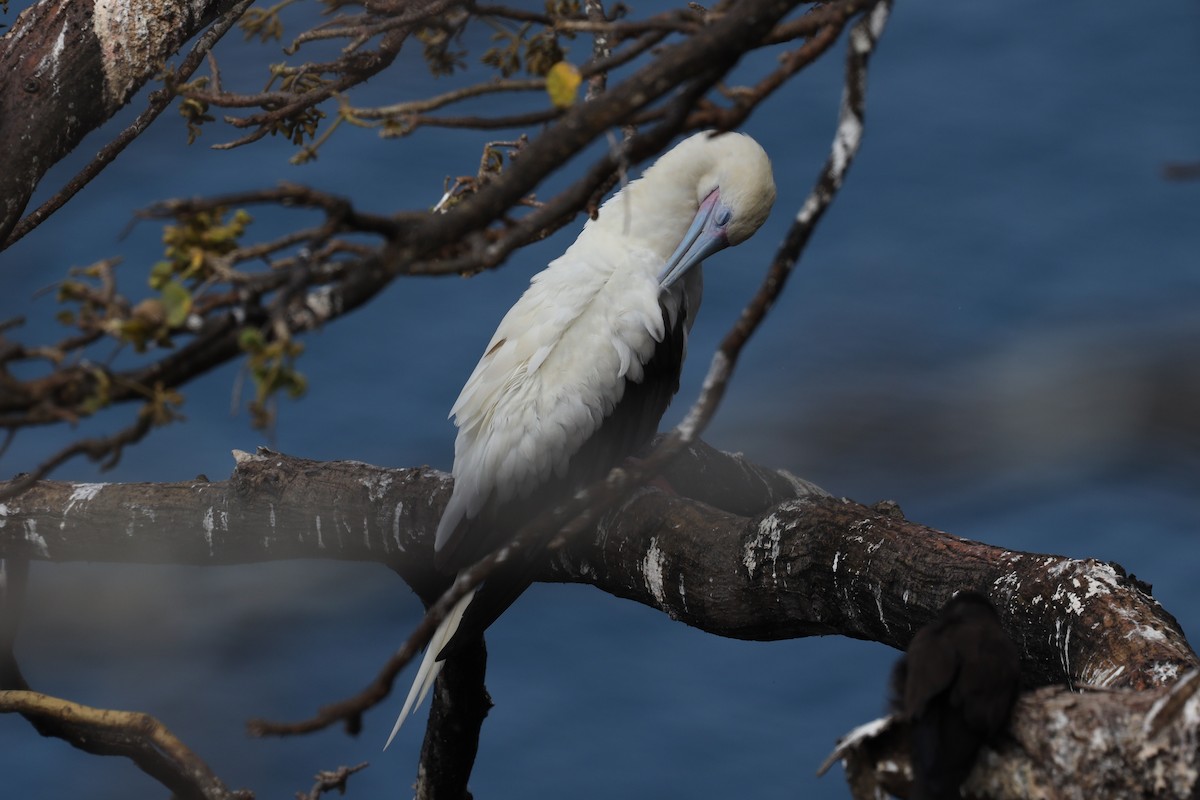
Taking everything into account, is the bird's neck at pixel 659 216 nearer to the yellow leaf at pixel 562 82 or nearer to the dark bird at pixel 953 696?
the dark bird at pixel 953 696

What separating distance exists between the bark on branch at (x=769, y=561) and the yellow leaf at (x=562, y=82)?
2.56 ft

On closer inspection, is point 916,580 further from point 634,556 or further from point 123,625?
point 123,625

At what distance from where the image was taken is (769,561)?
2086mm

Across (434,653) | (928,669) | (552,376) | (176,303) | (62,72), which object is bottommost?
(434,653)

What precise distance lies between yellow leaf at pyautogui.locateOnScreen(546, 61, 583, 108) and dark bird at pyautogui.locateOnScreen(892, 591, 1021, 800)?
73 centimetres

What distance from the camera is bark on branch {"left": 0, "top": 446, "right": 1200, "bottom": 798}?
1.44 m

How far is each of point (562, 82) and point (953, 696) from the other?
749mm

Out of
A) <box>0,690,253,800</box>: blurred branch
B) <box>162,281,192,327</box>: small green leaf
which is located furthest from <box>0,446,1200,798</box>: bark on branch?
<box>162,281,192,327</box>: small green leaf

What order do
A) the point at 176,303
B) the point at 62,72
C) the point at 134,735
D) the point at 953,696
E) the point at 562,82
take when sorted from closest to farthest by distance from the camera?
the point at 176,303 → the point at 562,82 → the point at 953,696 → the point at 62,72 → the point at 134,735

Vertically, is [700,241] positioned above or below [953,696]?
below

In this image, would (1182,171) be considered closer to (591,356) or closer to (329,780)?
(329,780)

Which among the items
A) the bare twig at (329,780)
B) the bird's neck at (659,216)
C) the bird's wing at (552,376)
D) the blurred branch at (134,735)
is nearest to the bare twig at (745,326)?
the bare twig at (329,780)

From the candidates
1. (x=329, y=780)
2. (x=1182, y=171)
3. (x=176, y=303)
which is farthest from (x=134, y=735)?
(x=1182, y=171)

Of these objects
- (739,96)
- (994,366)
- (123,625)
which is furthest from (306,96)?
(994,366)
